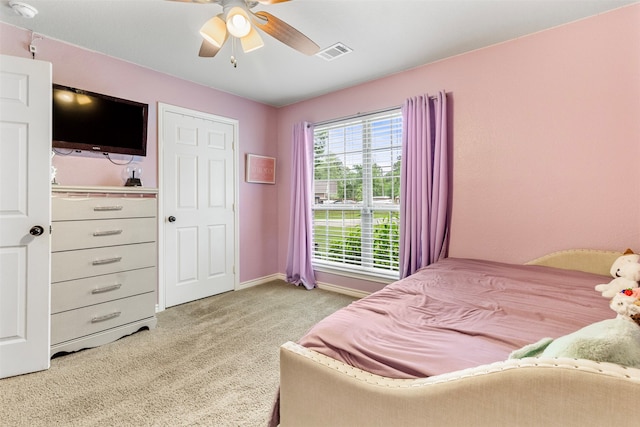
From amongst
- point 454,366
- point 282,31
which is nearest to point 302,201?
point 282,31

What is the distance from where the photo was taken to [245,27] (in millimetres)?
1710

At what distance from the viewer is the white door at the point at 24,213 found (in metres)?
1.88

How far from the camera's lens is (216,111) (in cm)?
362

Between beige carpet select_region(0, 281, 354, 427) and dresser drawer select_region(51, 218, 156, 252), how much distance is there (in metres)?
0.81

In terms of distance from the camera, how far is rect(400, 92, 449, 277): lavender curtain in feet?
9.09

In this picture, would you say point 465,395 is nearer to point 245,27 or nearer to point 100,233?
point 245,27

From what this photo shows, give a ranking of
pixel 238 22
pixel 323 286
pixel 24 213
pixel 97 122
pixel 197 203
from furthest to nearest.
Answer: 1. pixel 323 286
2. pixel 197 203
3. pixel 97 122
4. pixel 24 213
5. pixel 238 22

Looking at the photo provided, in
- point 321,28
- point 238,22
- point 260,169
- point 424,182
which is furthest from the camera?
point 260,169

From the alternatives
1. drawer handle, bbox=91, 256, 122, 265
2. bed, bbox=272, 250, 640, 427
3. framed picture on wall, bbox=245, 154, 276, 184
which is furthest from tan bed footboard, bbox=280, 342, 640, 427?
framed picture on wall, bbox=245, 154, 276, 184

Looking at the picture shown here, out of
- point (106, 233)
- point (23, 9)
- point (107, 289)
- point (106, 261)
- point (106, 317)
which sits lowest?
point (106, 317)

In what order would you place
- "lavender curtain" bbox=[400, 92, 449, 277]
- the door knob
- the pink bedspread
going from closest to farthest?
1. the pink bedspread
2. the door knob
3. "lavender curtain" bbox=[400, 92, 449, 277]

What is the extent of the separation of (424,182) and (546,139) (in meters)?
0.98

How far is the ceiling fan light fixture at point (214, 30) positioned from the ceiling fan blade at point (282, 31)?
0.20 metres

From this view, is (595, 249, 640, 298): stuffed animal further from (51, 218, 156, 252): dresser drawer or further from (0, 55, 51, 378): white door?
(0, 55, 51, 378): white door
